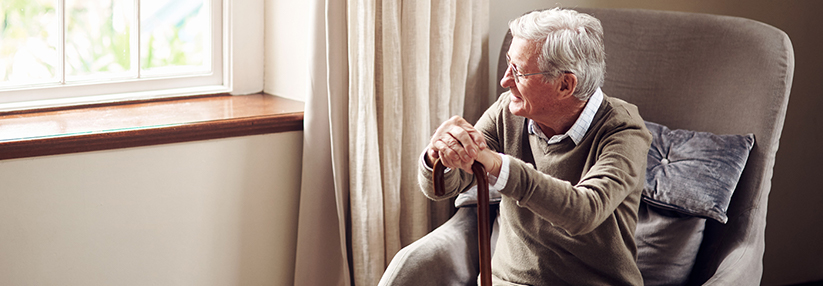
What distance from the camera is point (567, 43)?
1365 millimetres

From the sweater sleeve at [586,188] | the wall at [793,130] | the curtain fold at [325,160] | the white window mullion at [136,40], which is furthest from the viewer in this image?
the wall at [793,130]

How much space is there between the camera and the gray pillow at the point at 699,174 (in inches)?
64.7

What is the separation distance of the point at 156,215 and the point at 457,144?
0.92 metres

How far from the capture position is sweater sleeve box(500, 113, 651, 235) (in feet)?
4.11

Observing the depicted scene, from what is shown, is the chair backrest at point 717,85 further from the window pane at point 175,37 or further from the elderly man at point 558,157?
the window pane at point 175,37

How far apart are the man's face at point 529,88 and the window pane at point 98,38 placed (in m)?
1.18

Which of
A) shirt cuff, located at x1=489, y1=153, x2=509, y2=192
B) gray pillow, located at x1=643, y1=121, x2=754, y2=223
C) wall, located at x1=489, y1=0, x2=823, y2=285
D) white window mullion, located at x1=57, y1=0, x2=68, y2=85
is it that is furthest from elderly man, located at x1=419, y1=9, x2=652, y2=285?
white window mullion, located at x1=57, y1=0, x2=68, y2=85

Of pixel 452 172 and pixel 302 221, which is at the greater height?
pixel 452 172

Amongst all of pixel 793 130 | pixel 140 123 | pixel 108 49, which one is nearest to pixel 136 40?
pixel 108 49

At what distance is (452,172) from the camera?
1440 millimetres

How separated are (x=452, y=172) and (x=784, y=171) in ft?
5.96

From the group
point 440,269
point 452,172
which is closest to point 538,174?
point 452,172

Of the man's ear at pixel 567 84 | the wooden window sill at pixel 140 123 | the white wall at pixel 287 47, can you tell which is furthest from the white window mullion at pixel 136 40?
the man's ear at pixel 567 84

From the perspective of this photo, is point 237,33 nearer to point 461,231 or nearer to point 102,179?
point 102,179
